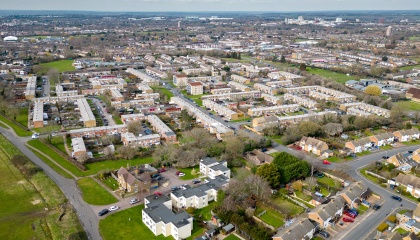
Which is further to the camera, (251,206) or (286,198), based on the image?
(286,198)

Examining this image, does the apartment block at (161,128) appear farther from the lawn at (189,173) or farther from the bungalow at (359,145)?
the bungalow at (359,145)

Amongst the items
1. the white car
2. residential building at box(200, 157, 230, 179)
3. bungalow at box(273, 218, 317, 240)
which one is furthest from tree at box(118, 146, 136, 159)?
bungalow at box(273, 218, 317, 240)

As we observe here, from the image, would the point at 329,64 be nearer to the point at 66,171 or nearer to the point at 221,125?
the point at 221,125

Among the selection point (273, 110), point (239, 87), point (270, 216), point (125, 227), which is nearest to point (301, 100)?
point (273, 110)

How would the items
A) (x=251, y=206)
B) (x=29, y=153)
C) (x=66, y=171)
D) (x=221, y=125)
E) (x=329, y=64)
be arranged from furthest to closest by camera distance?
(x=329, y=64), (x=221, y=125), (x=29, y=153), (x=66, y=171), (x=251, y=206)

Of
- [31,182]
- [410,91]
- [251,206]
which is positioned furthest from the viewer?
[410,91]

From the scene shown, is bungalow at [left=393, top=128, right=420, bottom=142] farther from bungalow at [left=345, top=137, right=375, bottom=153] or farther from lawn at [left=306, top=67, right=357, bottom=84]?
lawn at [left=306, top=67, right=357, bottom=84]

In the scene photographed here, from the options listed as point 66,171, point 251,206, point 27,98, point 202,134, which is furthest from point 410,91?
point 27,98

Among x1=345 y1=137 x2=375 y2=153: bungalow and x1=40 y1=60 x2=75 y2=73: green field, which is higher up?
x1=345 y1=137 x2=375 y2=153: bungalow
